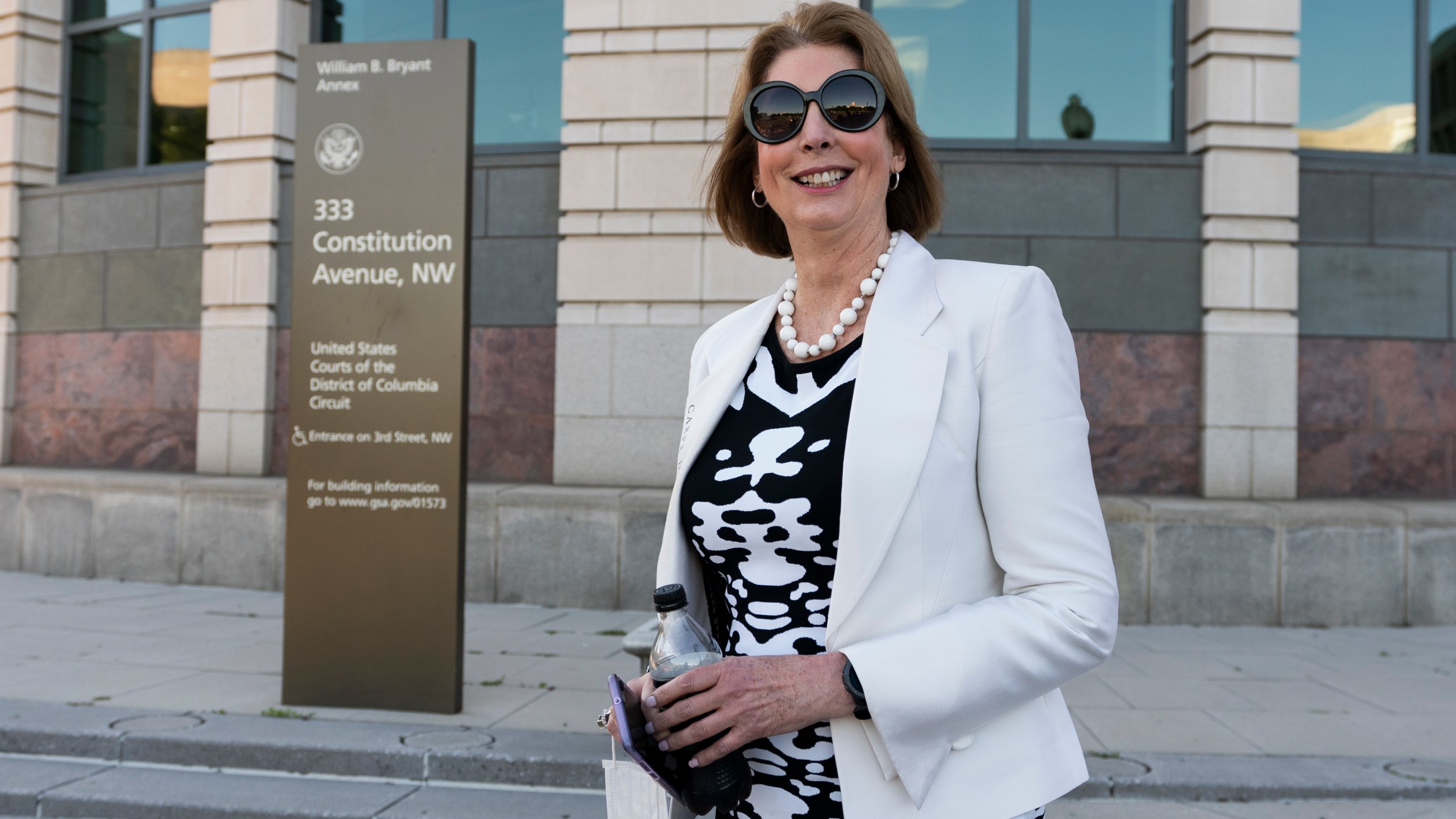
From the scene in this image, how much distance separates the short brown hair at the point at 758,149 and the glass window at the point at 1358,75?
9046mm

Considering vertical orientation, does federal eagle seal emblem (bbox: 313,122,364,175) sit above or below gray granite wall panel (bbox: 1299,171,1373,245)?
below

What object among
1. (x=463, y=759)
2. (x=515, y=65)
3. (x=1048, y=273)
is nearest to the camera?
(x=463, y=759)

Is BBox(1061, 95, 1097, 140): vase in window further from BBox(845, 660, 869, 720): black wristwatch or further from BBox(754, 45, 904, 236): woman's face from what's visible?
BBox(845, 660, 869, 720): black wristwatch

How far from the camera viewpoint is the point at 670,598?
1.68 m

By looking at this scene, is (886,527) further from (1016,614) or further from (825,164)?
(825,164)

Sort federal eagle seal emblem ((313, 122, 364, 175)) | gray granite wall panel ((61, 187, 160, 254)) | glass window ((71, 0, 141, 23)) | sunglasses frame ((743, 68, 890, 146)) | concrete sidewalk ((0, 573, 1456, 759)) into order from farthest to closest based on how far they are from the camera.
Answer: glass window ((71, 0, 141, 23))
gray granite wall panel ((61, 187, 160, 254))
federal eagle seal emblem ((313, 122, 364, 175))
concrete sidewalk ((0, 573, 1456, 759))
sunglasses frame ((743, 68, 890, 146))

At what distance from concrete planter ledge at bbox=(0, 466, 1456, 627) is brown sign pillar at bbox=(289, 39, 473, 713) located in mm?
2428

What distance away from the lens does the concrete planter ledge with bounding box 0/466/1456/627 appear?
8.16m

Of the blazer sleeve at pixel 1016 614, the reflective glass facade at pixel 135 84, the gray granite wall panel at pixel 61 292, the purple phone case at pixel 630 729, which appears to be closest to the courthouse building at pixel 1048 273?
the reflective glass facade at pixel 135 84

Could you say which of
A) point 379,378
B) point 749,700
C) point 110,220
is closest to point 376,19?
point 110,220

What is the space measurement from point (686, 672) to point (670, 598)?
158 mm

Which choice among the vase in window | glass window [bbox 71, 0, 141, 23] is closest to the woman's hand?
the vase in window

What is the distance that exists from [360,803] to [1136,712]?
4.08m

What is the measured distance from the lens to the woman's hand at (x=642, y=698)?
1561 mm
